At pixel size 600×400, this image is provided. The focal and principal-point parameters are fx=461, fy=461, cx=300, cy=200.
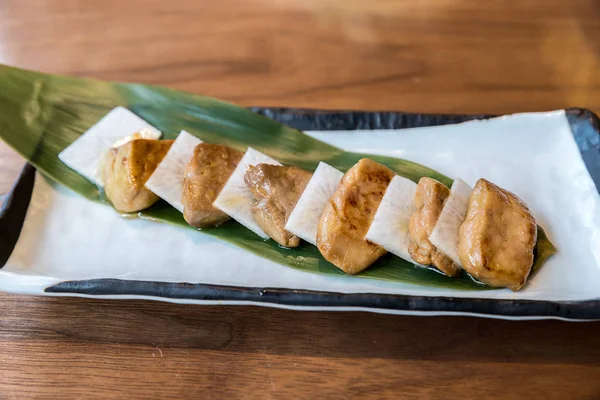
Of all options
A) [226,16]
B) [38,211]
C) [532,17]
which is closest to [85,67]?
[226,16]

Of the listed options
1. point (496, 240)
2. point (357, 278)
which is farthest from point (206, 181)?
point (496, 240)

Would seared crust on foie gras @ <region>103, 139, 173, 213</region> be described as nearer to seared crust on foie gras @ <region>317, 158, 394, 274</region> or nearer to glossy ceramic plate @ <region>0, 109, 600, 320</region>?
glossy ceramic plate @ <region>0, 109, 600, 320</region>

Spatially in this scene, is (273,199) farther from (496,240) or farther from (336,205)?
(496,240)

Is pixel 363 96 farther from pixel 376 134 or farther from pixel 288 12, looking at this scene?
pixel 288 12

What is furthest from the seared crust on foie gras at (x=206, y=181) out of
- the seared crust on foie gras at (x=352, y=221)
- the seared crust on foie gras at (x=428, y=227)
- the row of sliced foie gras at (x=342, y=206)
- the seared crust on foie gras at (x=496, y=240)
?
the seared crust on foie gras at (x=496, y=240)

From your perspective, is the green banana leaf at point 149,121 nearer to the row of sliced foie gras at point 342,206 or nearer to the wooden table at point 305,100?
the row of sliced foie gras at point 342,206

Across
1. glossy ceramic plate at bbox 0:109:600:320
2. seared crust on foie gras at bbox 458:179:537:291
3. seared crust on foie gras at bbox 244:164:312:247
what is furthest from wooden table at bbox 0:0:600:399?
seared crust on foie gras at bbox 244:164:312:247
